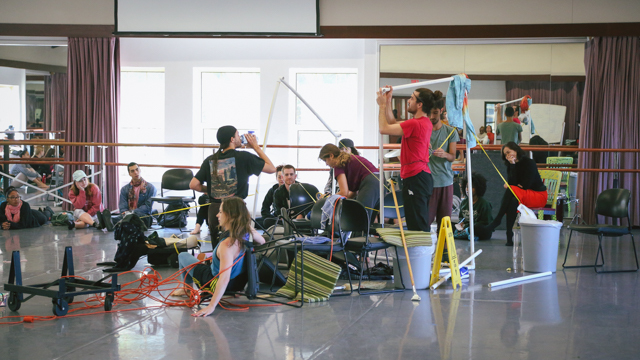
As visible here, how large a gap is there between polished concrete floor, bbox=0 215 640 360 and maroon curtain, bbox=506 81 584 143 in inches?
167

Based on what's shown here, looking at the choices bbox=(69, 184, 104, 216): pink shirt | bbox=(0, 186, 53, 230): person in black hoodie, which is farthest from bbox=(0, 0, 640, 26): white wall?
bbox=(0, 186, 53, 230): person in black hoodie

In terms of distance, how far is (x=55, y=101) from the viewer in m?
9.98

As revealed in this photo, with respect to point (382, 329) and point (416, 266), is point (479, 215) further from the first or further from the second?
point (382, 329)

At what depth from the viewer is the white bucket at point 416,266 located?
402cm

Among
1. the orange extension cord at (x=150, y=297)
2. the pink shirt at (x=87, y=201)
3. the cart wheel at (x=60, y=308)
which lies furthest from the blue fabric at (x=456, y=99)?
the pink shirt at (x=87, y=201)

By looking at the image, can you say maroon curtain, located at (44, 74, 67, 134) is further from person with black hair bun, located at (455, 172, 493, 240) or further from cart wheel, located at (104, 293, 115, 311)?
cart wheel, located at (104, 293, 115, 311)

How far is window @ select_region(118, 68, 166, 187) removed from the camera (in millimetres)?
9570

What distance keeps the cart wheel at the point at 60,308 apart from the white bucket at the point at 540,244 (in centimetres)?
339

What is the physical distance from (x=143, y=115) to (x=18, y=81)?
8.12 ft

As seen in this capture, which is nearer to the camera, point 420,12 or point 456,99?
point 456,99

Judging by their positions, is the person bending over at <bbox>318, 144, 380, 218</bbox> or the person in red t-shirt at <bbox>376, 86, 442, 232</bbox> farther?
the person bending over at <bbox>318, 144, 380, 218</bbox>

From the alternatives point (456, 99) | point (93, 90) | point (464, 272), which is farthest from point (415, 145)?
point (93, 90)

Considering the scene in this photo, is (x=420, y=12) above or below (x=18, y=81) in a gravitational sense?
above

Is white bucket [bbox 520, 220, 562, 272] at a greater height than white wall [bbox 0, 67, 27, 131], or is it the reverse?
white wall [bbox 0, 67, 27, 131]
